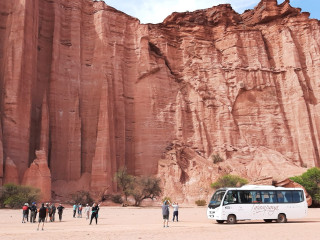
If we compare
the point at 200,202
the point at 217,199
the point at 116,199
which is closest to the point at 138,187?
the point at 116,199

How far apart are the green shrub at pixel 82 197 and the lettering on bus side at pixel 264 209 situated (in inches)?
861

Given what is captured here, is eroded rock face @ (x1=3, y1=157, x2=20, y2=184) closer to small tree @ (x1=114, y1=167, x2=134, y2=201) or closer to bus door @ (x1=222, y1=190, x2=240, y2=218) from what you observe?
small tree @ (x1=114, y1=167, x2=134, y2=201)

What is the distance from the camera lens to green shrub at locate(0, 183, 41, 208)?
28078 millimetres

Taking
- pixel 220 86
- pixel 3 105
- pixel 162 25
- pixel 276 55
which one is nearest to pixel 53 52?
pixel 3 105

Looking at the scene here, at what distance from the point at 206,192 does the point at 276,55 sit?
89.4 ft

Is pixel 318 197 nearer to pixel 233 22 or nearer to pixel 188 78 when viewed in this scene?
pixel 188 78

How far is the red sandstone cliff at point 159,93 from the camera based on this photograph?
125 ft

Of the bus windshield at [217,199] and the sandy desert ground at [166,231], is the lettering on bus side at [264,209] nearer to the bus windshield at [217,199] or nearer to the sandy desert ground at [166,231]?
the sandy desert ground at [166,231]

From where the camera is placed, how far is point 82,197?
114 feet

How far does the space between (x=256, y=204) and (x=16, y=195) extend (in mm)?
20423

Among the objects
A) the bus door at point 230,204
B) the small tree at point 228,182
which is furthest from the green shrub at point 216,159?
the bus door at point 230,204

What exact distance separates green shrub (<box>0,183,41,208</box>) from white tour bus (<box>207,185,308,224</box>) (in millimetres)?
17464

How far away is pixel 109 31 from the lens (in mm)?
48062

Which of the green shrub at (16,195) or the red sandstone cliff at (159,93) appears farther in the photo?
the red sandstone cliff at (159,93)
